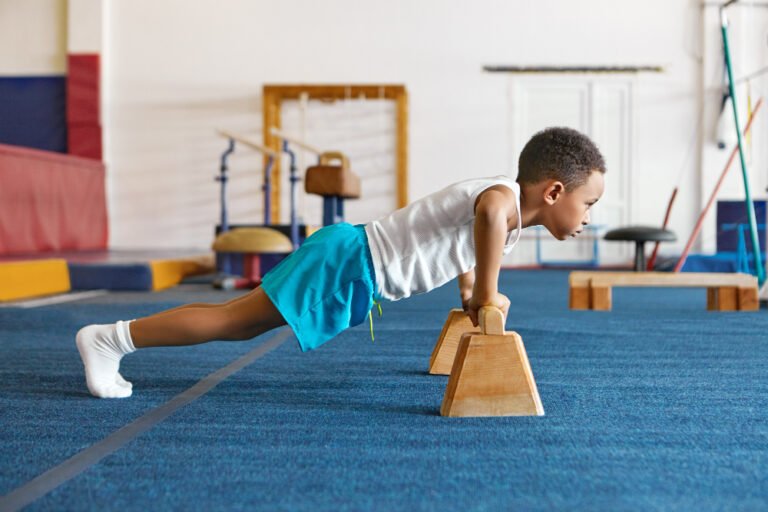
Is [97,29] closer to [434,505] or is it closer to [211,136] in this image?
[211,136]

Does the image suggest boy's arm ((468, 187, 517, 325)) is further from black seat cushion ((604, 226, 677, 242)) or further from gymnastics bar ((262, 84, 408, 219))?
gymnastics bar ((262, 84, 408, 219))

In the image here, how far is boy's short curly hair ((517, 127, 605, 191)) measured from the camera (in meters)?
1.54

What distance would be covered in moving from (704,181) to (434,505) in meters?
7.33

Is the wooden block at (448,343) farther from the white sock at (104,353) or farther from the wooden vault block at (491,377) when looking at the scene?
the white sock at (104,353)

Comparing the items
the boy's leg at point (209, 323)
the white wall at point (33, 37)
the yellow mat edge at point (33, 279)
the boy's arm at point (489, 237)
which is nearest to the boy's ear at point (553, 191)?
the boy's arm at point (489, 237)

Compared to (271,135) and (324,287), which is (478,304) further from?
(271,135)

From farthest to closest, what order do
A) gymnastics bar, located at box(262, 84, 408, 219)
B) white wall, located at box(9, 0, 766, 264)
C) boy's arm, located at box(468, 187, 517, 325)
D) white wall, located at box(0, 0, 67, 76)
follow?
white wall, located at box(0, 0, 67, 76)
white wall, located at box(9, 0, 766, 264)
gymnastics bar, located at box(262, 84, 408, 219)
boy's arm, located at box(468, 187, 517, 325)

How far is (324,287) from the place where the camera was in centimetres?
155

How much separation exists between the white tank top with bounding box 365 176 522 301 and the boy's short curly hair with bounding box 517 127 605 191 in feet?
0.22


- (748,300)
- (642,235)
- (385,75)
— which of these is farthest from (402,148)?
(748,300)

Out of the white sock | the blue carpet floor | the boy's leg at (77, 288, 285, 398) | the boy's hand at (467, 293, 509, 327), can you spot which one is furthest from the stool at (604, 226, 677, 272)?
the white sock

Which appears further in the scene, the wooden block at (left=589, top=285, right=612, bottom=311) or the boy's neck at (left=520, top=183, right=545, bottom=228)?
the wooden block at (left=589, top=285, right=612, bottom=311)

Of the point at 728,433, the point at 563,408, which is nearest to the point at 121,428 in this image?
the point at 563,408

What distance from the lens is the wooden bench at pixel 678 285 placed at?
339 centimetres
